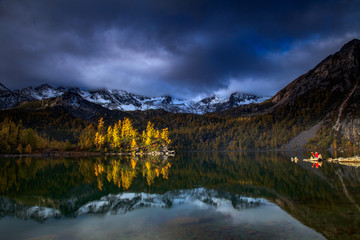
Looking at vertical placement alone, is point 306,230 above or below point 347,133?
below

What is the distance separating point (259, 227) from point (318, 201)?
8.30 m

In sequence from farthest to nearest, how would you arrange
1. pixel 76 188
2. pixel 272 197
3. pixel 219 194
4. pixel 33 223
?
pixel 76 188 → pixel 219 194 → pixel 272 197 → pixel 33 223

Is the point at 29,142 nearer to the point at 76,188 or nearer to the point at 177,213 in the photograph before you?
the point at 76,188

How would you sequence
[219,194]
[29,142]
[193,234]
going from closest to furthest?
1. [193,234]
2. [219,194]
3. [29,142]

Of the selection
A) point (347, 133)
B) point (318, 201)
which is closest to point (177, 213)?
point (318, 201)

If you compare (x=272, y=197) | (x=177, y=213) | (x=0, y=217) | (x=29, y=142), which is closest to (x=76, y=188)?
(x=0, y=217)

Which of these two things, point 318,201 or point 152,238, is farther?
point 318,201

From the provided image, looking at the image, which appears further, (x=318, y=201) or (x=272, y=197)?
(x=272, y=197)

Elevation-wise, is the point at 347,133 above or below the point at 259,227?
above

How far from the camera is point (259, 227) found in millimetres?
13898

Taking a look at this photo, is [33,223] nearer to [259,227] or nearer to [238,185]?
[259,227]

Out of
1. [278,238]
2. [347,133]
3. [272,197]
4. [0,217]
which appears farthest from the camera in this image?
[347,133]

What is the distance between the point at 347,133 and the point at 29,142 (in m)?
219

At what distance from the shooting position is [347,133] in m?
196
